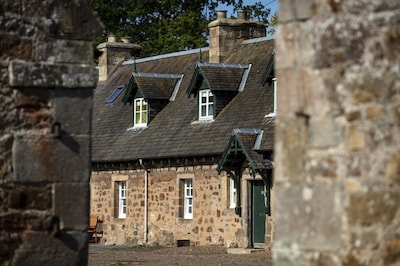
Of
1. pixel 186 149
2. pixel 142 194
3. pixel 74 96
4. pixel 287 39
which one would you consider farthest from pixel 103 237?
pixel 287 39

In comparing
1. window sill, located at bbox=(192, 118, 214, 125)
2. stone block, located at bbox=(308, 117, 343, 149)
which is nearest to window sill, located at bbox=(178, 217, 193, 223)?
window sill, located at bbox=(192, 118, 214, 125)

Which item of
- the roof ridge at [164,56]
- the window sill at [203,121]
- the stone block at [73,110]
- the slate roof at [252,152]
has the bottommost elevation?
the stone block at [73,110]

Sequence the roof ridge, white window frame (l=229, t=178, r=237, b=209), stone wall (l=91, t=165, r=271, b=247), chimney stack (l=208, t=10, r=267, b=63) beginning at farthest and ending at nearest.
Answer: the roof ridge → chimney stack (l=208, t=10, r=267, b=63) → stone wall (l=91, t=165, r=271, b=247) → white window frame (l=229, t=178, r=237, b=209)

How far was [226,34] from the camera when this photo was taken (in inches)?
1551

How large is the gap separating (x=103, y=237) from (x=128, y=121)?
12.8ft

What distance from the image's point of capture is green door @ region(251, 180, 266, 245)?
1310 inches

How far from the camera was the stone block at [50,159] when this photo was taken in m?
9.09

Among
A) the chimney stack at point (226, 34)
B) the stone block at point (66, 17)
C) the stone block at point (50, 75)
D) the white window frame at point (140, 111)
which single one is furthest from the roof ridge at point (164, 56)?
the stone block at point (50, 75)

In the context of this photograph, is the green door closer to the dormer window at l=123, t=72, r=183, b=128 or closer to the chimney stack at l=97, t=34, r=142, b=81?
the dormer window at l=123, t=72, r=183, b=128

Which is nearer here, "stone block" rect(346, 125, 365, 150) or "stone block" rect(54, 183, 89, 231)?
"stone block" rect(346, 125, 365, 150)

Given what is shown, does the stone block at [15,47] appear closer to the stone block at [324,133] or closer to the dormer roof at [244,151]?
the stone block at [324,133]

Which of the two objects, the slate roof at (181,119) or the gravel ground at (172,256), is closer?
the gravel ground at (172,256)

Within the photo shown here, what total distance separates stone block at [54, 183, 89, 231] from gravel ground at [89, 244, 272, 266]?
16.6 meters

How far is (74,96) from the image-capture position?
931 cm
